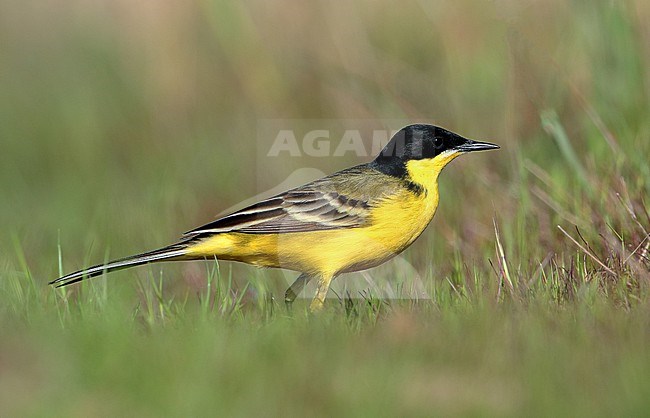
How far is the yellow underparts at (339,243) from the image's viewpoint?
5480 mm

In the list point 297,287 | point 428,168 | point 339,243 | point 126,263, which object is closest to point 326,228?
point 339,243

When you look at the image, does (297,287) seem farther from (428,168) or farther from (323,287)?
(428,168)

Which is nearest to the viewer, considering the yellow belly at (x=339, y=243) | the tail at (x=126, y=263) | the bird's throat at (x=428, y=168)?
the tail at (x=126, y=263)

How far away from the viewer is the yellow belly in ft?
18.0

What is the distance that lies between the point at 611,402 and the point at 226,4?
695 centimetres

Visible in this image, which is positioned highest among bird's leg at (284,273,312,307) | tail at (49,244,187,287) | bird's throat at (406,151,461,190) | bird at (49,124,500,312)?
bird's throat at (406,151,461,190)

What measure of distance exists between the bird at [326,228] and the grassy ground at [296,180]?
205 mm

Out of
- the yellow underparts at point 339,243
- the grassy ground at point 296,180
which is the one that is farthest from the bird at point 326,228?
the grassy ground at point 296,180

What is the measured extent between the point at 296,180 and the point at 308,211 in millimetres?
2679

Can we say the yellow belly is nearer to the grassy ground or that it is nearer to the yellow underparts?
the yellow underparts

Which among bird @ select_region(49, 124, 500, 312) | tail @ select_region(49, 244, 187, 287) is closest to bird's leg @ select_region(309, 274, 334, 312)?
bird @ select_region(49, 124, 500, 312)

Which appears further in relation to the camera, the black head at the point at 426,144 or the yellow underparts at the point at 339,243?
the black head at the point at 426,144

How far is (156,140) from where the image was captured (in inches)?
381

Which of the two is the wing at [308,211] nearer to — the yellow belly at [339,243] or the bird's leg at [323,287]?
the yellow belly at [339,243]
